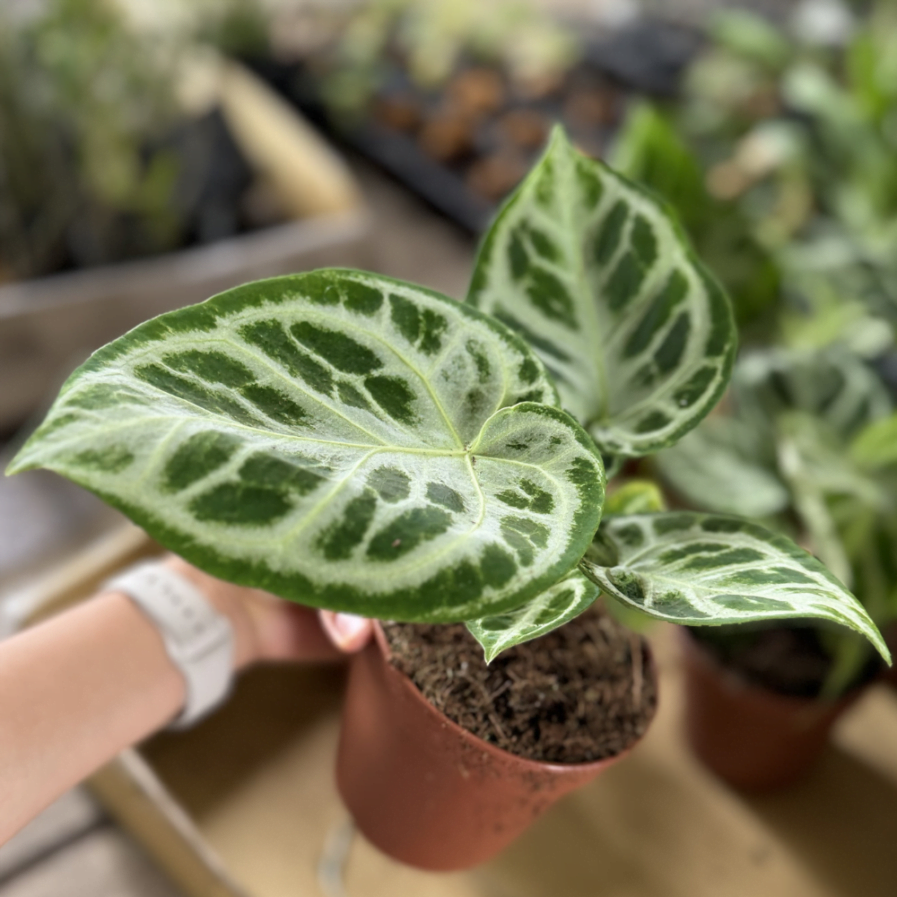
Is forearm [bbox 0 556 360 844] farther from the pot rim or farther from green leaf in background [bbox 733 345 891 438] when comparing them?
green leaf in background [bbox 733 345 891 438]

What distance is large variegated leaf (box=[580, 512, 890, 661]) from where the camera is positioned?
0.32 m

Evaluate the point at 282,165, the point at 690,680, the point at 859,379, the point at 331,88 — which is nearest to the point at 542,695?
the point at 690,680

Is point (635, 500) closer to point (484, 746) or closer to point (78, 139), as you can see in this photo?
point (484, 746)

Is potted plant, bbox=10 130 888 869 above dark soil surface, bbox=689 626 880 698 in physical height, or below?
above

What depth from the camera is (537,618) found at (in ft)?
1.17

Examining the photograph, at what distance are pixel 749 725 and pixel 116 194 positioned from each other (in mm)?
1191

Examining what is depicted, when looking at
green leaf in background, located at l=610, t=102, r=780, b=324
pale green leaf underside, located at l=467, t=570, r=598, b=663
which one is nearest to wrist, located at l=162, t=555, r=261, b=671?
pale green leaf underside, located at l=467, t=570, r=598, b=663

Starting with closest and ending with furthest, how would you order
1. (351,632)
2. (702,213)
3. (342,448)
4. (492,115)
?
(342,448) → (351,632) → (702,213) → (492,115)

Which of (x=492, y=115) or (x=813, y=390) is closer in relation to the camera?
(x=813, y=390)

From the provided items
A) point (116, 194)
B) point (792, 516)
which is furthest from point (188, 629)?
point (116, 194)

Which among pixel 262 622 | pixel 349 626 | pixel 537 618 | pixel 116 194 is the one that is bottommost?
pixel 116 194

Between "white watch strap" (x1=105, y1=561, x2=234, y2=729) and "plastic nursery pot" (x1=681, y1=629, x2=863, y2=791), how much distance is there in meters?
0.38

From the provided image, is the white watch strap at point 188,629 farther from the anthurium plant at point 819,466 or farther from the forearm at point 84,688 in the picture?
the anthurium plant at point 819,466

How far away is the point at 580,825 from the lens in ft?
2.15
